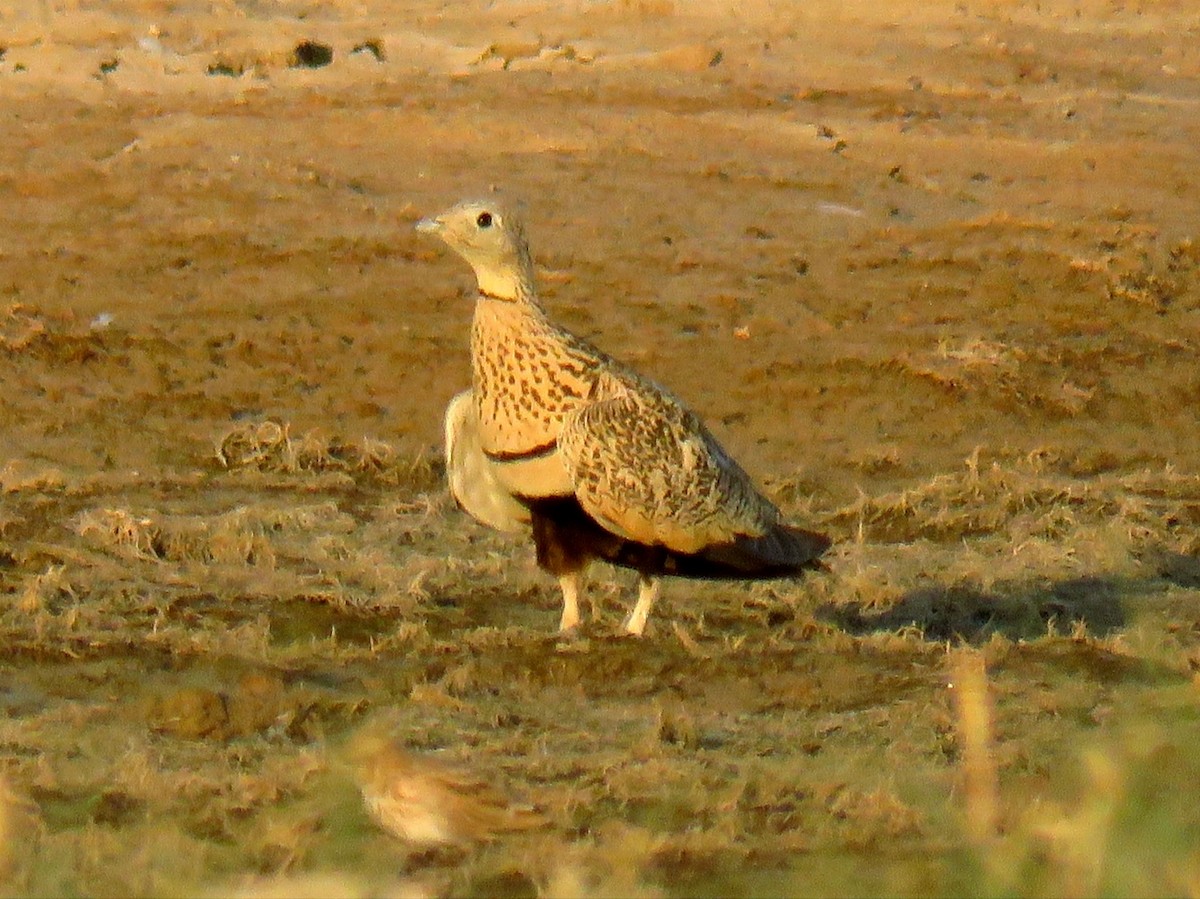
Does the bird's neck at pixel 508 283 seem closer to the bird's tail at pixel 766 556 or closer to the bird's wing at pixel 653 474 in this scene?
the bird's wing at pixel 653 474

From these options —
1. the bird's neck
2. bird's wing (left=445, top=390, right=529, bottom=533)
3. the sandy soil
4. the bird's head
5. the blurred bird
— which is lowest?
the sandy soil

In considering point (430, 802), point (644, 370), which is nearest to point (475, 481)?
point (430, 802)

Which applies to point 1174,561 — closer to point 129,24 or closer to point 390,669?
point 390,669

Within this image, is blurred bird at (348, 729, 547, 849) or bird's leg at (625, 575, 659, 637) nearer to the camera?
blurred bird at (348, 729, 547, 849)

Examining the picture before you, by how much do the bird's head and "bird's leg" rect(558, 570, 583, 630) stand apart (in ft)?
2.59

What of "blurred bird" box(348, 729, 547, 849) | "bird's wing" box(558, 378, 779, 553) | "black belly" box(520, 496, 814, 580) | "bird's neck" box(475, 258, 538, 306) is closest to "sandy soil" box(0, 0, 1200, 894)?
"blurred bird" box(348, 729, 547, 849)

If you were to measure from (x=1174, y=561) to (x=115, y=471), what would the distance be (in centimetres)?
391

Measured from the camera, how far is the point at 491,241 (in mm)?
6391

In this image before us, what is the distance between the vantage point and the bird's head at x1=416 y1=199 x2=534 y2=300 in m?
6.39

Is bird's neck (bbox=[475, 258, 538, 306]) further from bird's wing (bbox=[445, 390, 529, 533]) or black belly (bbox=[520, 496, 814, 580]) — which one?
black belly (bbox=[520, 496, 814, 580])

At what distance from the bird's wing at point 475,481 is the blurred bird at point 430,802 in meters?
2.15

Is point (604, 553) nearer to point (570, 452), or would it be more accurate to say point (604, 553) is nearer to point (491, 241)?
point (570, 452)

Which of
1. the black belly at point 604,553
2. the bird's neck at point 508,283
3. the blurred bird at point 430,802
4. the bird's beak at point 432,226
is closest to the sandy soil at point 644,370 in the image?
the blurred bird at point 430,802

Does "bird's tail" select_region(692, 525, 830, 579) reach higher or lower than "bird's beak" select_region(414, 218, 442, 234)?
lower
